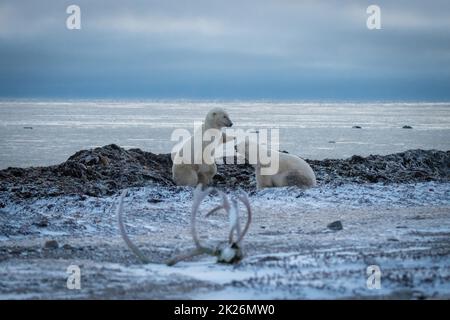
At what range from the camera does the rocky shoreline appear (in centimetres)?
1212

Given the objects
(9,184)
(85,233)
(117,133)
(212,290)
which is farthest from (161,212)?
(117,133)

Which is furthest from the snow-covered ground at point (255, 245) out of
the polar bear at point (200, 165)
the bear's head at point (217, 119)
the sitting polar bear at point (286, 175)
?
the bear's head at point (217, 119)

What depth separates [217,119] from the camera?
1258 cm

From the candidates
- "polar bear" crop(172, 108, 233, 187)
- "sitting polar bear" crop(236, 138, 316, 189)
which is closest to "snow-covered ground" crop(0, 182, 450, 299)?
"sitting polar bear" crop(236, 138, 316, 189)

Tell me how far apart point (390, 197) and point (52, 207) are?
559 centimetres

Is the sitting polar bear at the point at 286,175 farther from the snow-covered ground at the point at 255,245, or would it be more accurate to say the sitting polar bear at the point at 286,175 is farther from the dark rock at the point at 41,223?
the dark rock at the point at 41,223

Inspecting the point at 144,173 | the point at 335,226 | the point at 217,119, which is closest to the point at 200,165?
the point at 217,119

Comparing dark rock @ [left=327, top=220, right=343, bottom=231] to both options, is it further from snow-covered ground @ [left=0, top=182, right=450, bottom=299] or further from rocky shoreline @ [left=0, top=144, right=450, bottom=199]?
rocky shoreline @ [left=0, top=144, right=450, bottom=199]

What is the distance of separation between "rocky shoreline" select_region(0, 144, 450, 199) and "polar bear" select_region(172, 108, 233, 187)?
0.35 meters

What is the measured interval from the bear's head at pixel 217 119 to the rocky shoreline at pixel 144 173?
115 centimetres

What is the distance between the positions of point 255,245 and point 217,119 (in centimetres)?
486

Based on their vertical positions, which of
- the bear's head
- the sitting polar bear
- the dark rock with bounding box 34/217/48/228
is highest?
the bear's head

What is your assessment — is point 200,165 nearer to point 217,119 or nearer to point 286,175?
point 217,119

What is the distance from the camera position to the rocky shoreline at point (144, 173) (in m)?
12.1
